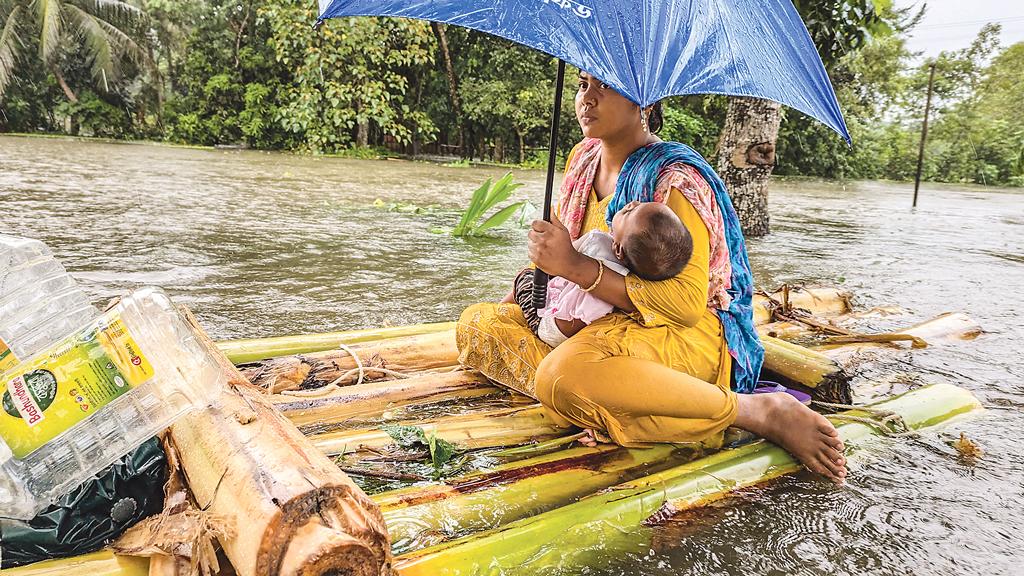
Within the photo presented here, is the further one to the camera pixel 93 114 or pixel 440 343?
pixel 93 114

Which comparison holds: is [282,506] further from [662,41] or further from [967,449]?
[967,449]

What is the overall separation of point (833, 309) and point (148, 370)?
3858 millimetres

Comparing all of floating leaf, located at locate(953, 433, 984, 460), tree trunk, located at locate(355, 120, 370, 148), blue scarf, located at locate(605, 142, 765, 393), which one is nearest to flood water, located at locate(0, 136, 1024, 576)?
floating leaf, located at locate(953, 433, 984, 460)

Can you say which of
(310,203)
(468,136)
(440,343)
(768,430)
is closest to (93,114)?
(468,136)

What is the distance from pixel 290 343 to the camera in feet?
8.76

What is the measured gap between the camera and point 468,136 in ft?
60.7

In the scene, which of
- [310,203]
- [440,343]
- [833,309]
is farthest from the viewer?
[310,203]

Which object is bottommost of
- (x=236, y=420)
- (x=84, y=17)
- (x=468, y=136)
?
(x=236, y=420)

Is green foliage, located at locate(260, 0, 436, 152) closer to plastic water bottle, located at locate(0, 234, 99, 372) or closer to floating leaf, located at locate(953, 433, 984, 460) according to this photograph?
plastic water bottle, located at locate(0, 234, 99, 372)

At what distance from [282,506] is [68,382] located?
0.53m

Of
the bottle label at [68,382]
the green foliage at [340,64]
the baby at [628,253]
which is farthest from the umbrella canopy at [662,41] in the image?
the green foliage at [340,64]

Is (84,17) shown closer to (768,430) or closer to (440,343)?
(440,343)

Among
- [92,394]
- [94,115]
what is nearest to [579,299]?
[92,394]

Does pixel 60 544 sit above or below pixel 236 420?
below
